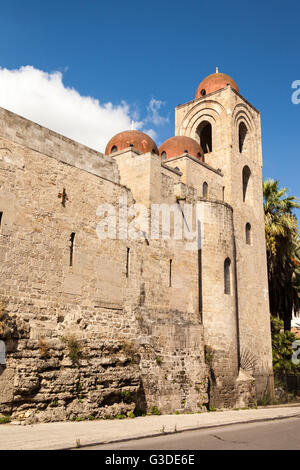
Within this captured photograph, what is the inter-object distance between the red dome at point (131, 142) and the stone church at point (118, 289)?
57 millimetres

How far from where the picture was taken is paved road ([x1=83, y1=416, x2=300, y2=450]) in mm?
7027

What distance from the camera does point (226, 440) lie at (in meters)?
7.87

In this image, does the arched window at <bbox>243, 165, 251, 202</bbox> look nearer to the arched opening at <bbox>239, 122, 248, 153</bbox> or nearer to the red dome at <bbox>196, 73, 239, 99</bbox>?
the arched opening at <bbox>239, 122, 248, 153</bbox>

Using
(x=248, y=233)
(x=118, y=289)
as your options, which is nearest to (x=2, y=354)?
(x=118, y=289)

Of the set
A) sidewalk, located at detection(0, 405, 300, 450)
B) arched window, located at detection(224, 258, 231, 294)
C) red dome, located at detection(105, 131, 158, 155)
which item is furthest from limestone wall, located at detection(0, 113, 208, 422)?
red dome, located at detection(105, 131, 158, 155)

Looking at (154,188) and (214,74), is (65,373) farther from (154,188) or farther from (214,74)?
(214,74)

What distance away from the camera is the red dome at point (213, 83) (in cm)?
2297

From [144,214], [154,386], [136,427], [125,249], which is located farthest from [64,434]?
[144,214]

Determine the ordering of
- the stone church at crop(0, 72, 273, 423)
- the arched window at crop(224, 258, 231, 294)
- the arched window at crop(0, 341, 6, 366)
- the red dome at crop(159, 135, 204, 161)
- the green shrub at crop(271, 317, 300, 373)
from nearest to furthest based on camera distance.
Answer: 1. the arched window at crop(0, 341, 6, 366)
2. the stone church at crop(0, 72, 273, 423)
3. the arched window at crop(224, 258, 231, 294)
4. the red dome at crop(159, 135, 204, 161)
5. the green shrub at crop(271, 317, 300, 373)

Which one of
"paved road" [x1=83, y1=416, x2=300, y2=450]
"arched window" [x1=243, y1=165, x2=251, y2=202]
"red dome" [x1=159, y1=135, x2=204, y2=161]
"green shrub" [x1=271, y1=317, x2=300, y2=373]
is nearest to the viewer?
"paved road" [x1=83, y1=416, x2=300, y2=450]

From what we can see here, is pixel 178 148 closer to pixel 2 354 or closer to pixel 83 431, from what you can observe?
pixel 2 354

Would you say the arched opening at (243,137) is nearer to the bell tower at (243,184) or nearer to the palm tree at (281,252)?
the bell tower at (243,184)

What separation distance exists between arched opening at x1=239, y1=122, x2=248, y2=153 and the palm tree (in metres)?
2.45

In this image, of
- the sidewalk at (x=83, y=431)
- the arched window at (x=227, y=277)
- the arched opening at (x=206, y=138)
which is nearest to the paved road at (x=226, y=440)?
the sidewalk at (x=83, y=431)
